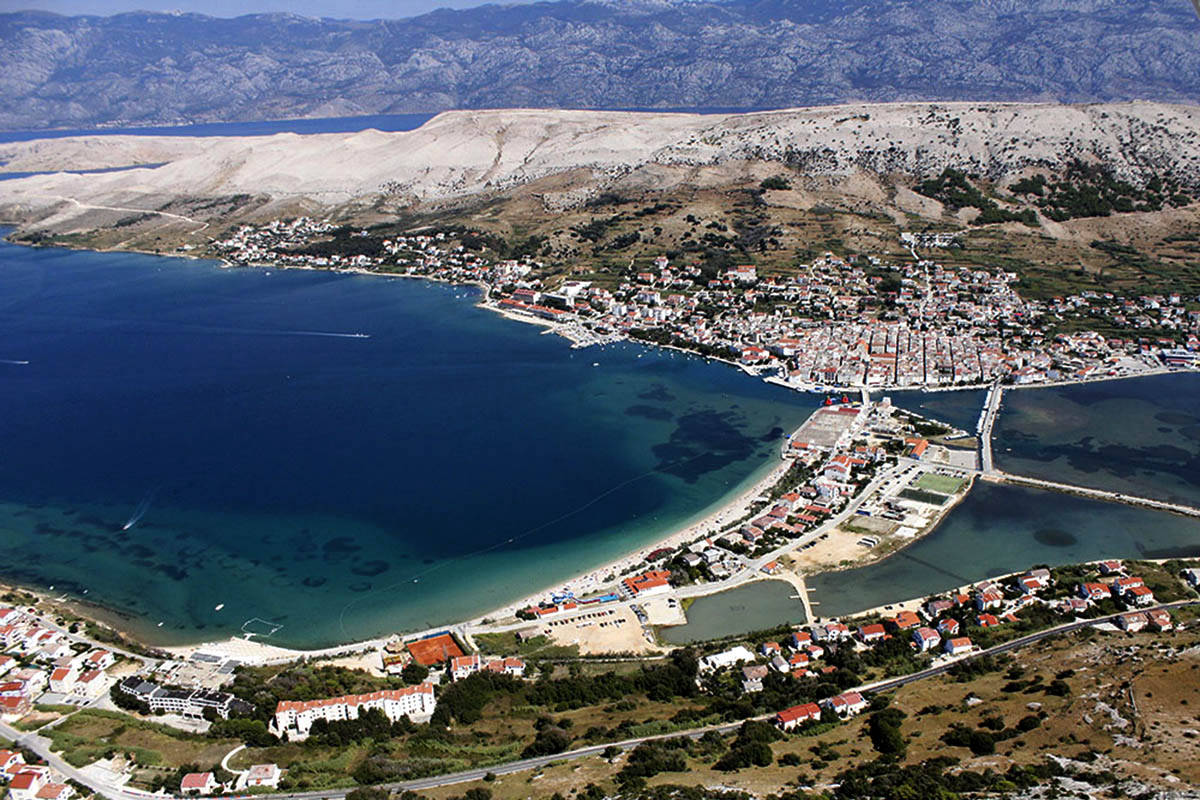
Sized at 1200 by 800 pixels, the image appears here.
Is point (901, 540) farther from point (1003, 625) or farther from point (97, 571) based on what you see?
point (97, 571)

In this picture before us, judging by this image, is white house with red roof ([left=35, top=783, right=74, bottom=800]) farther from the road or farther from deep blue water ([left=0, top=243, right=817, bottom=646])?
the road

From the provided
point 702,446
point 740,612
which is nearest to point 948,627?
point 740,612

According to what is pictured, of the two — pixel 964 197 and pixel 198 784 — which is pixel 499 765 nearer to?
pixel 198 784

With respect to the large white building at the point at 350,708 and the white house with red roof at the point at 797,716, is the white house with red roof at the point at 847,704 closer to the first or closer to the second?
the white house with red roof at the point at 797,716

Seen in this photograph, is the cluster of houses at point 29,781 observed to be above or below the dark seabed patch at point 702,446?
below

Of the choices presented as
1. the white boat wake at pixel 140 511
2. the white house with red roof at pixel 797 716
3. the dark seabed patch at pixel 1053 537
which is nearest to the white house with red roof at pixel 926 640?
the white house with red roof at pixel 797 716

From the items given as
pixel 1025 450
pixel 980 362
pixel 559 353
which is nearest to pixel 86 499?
pixel 559 353

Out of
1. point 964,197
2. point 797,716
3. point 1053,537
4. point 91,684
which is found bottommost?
point 91,684
